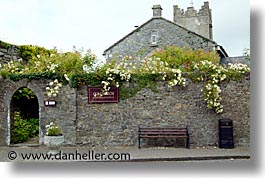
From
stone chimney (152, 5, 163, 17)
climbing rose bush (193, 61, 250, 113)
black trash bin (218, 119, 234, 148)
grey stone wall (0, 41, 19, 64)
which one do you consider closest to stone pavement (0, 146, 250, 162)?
black trash bin (218, 119, 234, 148)

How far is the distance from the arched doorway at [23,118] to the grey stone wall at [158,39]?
25.6 feet

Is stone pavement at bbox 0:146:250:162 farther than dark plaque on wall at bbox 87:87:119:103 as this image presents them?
No

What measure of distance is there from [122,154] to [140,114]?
1.50 meters

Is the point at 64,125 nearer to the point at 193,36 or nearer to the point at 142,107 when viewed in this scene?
the point at 142,107

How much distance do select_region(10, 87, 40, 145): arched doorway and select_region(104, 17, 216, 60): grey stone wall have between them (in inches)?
307

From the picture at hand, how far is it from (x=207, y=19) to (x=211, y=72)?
54.4 feet

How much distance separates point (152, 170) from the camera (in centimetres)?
546

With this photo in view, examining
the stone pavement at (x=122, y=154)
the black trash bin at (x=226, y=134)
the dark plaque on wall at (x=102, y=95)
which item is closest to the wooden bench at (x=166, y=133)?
the stone pavement at (x=122, y=154)

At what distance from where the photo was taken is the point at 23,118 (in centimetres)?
1107

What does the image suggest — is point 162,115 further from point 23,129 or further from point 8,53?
point 8,53

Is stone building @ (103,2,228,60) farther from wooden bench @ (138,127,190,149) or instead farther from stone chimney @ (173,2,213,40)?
wooden bench @ (138,127,190,149)

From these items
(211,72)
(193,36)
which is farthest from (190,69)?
(193,36)

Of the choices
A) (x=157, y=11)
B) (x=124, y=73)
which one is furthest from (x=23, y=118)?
(x=157, y=11)

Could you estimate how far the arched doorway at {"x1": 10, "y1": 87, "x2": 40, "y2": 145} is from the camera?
32.9 ft
